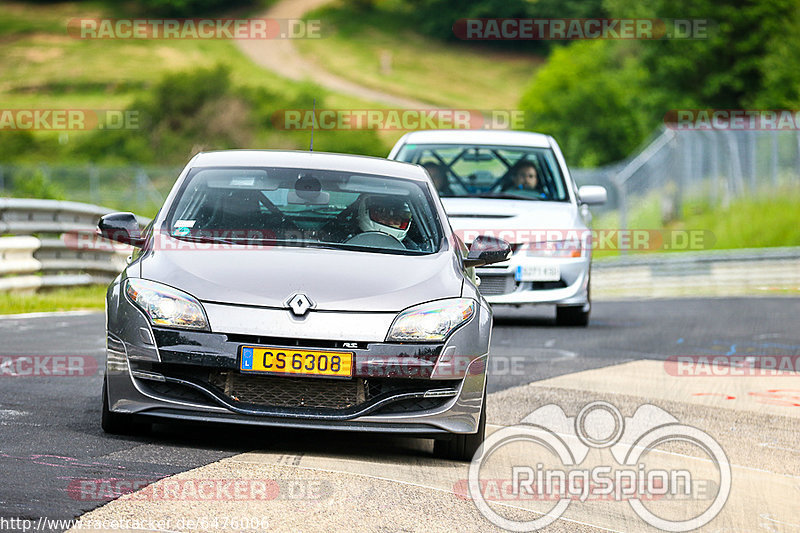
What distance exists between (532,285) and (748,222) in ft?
58.5

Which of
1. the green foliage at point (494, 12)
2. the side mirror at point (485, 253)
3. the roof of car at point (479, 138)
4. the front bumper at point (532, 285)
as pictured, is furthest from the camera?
the green foliage at point (494, 12)

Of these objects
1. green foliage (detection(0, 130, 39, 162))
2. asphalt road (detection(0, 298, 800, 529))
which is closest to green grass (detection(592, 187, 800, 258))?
asphalt road (detection(0, 298, 800, 529))

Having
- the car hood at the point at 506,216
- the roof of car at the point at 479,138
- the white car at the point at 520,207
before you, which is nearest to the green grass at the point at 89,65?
the roof of car at the point at 479,138

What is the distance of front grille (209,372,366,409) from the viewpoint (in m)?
6.57

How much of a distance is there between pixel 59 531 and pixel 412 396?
2.08 meters

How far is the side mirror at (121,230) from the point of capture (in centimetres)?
753

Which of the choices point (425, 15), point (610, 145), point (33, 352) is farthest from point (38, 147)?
point (33, 352)

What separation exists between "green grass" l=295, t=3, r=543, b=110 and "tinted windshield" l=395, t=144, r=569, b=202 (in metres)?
80.9

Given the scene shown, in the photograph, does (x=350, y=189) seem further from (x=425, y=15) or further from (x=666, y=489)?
(x=425, y=15)

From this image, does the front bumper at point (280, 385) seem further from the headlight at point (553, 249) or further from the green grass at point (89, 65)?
the green grass at point (89, 65)

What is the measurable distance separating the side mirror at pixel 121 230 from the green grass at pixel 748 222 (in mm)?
21488

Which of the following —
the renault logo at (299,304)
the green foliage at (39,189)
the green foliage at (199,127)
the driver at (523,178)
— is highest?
the green foliage at (199,127)

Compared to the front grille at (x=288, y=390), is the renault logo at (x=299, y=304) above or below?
above

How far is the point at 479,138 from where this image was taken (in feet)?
49.6
